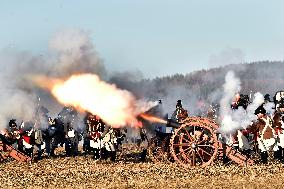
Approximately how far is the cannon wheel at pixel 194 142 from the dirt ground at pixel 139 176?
0.43 metres

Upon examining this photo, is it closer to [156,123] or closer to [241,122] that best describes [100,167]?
[156,123]

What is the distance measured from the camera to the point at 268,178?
489 inches

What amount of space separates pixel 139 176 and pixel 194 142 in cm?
281

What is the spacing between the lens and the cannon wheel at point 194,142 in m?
15.1

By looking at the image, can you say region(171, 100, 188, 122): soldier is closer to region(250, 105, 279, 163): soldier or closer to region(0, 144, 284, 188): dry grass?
region(0, 144, 284, 188): dry grass

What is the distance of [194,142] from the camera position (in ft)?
50.4

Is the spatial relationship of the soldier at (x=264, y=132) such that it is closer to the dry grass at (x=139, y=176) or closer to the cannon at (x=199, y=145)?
the dry grass at (x=139, y=176)

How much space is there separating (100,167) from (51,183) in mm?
3285

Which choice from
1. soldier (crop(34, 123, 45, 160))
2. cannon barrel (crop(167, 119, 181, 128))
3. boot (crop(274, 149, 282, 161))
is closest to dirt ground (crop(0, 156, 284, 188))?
cannon barrel (crop(167, 119, 181, 128))

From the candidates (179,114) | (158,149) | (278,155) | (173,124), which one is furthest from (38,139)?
(278,155)

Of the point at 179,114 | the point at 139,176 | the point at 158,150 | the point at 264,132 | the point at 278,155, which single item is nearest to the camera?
the point at 139,176

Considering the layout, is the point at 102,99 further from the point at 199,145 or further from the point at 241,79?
the point at 241,79

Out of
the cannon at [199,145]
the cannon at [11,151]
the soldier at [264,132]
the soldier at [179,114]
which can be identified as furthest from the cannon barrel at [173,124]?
the cannon at [11,151]

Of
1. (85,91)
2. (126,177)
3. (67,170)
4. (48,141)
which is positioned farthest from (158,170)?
(48,141)
